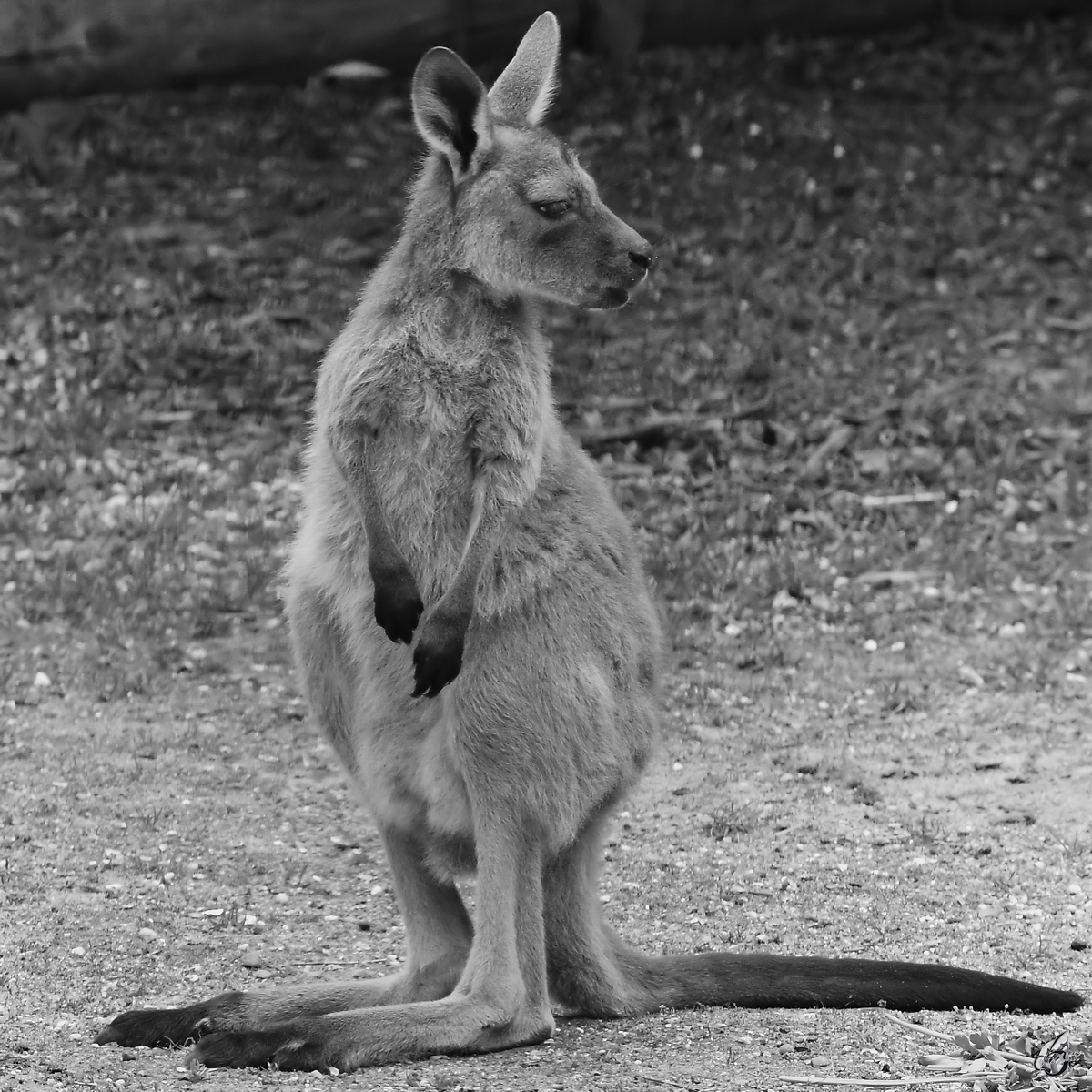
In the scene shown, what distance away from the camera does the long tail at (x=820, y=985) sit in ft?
12.3

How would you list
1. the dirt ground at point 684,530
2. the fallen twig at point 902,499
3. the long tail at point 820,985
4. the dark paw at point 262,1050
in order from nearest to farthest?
the dark paw at point 262,1050, the long tail at point 820,985, the dirt ground at point 684,530, the fallen twig at point 902,499

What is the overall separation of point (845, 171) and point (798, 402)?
2731 millimetres

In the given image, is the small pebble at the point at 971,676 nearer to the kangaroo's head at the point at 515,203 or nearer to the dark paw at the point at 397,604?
the kangaroo's head at the point at 515,203

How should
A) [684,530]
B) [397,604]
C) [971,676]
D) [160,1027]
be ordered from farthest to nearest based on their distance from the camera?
[684,530] < [971,676] < [397,604] < [160,1027]

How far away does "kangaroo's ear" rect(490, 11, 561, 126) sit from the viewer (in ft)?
14.0

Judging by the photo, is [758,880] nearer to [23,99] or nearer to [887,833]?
[887,833]

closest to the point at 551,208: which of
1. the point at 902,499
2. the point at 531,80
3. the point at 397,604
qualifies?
the point at 531,80

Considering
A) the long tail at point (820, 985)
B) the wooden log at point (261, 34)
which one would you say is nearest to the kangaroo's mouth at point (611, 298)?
the long tail at point (820, 985)

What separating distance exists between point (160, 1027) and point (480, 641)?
3.47 feet

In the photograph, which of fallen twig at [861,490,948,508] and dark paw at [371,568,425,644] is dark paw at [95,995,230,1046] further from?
fallen twig at [861,490,948,508]

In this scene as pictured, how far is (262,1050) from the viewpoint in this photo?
3482mm

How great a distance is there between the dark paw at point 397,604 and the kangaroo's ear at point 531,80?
121 cm

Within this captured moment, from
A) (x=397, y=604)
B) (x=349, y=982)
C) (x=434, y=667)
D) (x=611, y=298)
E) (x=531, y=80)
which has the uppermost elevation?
(x=531, y=80)

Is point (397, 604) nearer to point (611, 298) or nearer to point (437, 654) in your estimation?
point (437, 654)
